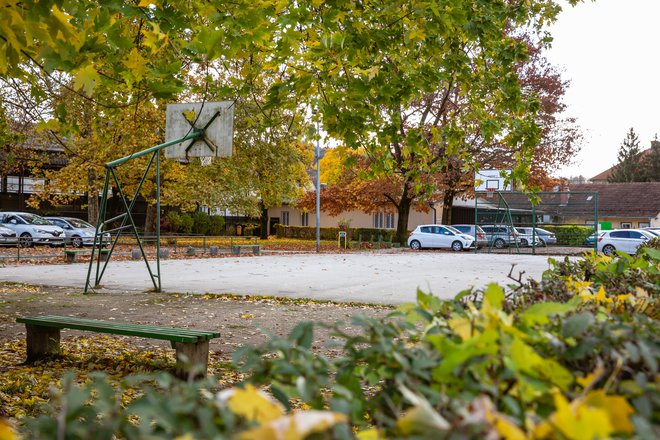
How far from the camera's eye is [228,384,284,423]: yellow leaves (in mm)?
1011

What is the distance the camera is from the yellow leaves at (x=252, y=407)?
1011mm

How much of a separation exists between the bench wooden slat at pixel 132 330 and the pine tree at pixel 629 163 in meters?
77.8

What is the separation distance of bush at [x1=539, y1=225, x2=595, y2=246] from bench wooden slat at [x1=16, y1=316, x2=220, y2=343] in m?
35.1

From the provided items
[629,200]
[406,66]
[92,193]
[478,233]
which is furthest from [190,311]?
[629,200]

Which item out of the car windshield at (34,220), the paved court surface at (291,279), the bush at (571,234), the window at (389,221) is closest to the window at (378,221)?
the window at (389,221)

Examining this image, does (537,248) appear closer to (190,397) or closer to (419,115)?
(419,115)

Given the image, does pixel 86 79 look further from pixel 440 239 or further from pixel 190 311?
pixel 440 239

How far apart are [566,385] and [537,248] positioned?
114ft

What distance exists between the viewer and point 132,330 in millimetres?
5176

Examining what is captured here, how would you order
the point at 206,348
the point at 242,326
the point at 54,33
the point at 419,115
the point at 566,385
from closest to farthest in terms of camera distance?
1. the point at 566,385
2. the point at 54,33
3. the point at 206,348
4. the point at 242,326
5. the point at 419,115

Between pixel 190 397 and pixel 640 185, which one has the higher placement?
pixel 640 185

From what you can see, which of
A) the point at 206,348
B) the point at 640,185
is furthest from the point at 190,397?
the point at 640,185

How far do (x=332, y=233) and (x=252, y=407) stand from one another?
46392mm

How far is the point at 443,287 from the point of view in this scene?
43.1 ft
